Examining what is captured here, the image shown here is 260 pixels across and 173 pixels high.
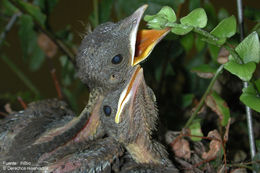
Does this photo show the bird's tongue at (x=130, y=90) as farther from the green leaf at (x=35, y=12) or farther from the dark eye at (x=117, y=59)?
the green leaf at (x=35, y=12)

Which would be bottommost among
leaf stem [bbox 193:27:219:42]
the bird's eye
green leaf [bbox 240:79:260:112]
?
green leaf [bbox 240:79:260:112]

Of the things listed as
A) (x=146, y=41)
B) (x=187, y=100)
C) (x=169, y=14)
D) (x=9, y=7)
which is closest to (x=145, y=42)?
(x=146, y=41)

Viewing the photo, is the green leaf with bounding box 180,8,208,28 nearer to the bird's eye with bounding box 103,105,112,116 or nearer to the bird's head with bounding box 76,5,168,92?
the bird's head with bounding box 76,5,168,92

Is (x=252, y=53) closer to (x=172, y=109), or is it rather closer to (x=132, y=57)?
(x=132, y=57)

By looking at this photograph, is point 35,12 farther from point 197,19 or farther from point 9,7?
point 197,19

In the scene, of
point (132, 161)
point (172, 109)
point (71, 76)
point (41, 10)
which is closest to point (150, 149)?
point (132, 161)

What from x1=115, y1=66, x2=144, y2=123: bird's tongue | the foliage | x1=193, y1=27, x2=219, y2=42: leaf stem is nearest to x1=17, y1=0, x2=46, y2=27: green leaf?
the foliage

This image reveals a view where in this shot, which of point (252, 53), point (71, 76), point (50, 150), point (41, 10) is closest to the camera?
point (252, 53)
